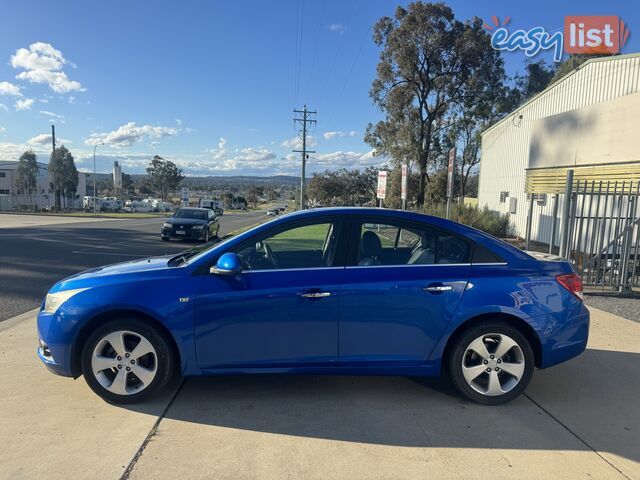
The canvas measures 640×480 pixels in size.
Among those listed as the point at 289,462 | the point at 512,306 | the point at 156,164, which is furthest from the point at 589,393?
the point at 156,164

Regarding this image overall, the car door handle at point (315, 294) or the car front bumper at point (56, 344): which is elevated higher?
the car door handle at point (315, 294)

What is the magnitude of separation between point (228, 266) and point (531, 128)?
59.1 feet

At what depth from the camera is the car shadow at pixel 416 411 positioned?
344 cm

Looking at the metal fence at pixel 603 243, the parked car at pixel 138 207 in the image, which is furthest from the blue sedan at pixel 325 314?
the parked car at pixel 138 207

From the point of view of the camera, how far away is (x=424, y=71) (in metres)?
31.7

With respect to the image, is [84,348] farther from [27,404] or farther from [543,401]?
[543,401]

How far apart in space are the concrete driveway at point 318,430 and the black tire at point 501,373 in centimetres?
10

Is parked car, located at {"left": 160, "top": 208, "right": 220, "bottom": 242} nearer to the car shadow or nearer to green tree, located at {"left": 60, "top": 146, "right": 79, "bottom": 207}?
the car shadow

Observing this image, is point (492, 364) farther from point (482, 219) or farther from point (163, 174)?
point (163, 174)

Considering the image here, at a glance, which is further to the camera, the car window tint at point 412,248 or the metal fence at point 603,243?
the metal fence at point 603,243

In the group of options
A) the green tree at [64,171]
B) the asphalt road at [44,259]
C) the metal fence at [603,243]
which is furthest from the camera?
the green tree at [64,171]

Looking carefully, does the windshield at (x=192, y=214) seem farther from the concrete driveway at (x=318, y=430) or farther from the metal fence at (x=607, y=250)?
the concrete driveway at (x=318, y=430)

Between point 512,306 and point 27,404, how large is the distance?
13.3 feet

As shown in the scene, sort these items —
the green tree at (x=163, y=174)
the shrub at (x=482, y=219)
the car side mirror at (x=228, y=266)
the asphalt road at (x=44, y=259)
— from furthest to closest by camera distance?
the green tree at (x=163, y=174) < the shrub at (x=482, y=219) < the asphalt road at (x=44, y=259) < the car side mirror at (x=228, y=266)
